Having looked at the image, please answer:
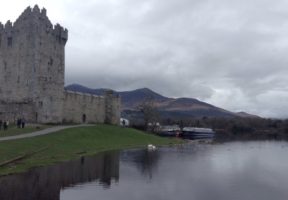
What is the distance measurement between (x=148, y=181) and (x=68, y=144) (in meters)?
26.9

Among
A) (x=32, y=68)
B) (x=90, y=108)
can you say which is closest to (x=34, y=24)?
(x=32, y=68)

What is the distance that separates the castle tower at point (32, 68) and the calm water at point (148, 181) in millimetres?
32619

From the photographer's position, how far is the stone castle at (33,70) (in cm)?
8262

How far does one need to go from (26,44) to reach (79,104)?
1800cm

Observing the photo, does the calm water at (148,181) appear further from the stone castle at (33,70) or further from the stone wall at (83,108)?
the stone wall at (83,108)

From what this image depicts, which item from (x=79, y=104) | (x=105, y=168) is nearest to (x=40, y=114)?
(x=79, y=104)

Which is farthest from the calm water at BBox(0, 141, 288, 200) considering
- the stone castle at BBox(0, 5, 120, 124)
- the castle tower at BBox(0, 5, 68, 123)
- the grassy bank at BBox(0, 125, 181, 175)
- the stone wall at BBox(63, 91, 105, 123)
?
the stone wall at BBox(63, 91, 105, 123)

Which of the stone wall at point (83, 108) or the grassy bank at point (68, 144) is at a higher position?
the stone wall at point (83, 108)

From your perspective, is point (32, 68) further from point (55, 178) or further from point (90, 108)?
point (55, 178)

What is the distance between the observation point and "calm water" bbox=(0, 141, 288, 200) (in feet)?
102

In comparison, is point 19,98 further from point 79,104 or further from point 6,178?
point 6,178

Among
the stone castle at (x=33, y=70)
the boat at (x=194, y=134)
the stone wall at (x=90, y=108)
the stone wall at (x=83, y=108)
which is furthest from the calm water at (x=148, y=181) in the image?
the boat at (x=194, y=134)

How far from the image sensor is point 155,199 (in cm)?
3002

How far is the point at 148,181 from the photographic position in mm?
37906
